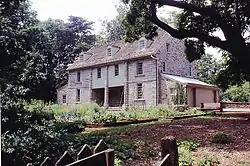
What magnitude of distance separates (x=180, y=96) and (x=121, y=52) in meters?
7.54

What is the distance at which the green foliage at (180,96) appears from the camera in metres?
19.4

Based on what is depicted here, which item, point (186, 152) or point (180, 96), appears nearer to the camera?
A: point (186, 152)

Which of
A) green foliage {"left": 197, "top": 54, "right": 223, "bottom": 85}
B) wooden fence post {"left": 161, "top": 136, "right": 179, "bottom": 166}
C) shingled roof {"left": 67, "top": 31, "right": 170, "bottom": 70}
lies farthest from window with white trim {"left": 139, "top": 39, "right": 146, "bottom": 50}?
wooden fence post {"left": 161, "top": 136, "right": 179, "bottom": 166}

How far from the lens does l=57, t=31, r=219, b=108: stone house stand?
21.3m

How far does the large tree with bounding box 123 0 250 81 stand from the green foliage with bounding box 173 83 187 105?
16.3ft

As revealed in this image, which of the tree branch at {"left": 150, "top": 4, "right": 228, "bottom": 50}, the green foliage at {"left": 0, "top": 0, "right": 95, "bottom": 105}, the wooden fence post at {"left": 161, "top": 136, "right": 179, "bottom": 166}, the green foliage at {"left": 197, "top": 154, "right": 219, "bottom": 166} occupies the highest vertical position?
the tree branch at {"left": 150, "top": 4, "right": 228, "bottom": 50}

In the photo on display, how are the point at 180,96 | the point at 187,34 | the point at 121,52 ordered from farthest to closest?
the point at 121,52 → the point at 180,96 → the point at 187,34

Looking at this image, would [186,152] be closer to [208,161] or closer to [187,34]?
[208,161]

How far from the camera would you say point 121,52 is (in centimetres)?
2464

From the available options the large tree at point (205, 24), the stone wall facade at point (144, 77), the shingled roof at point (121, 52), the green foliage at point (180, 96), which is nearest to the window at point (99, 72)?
the stone wall facade at point (144, 77)

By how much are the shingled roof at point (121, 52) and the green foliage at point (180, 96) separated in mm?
3526

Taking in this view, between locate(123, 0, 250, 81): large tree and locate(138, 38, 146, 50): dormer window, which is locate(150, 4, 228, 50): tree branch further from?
locate(138, 38, 146, 50): dormer window

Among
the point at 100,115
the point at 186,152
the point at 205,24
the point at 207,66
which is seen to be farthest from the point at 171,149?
the point at 207,66

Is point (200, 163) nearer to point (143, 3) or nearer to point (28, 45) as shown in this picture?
point (28, 45)
